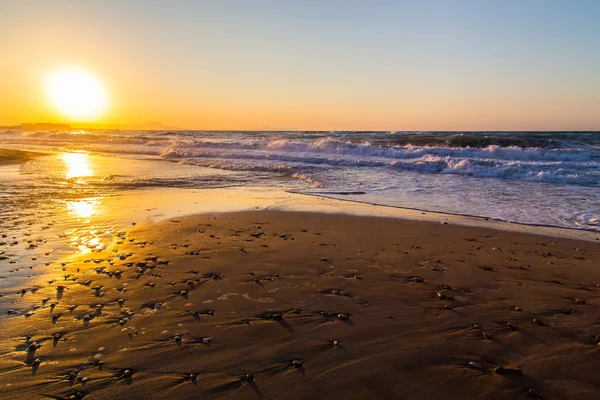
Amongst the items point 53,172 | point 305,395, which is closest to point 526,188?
point 305,395

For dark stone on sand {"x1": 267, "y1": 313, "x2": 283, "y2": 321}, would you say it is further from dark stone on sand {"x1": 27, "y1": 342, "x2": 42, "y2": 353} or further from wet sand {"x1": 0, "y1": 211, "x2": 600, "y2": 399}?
dark stone on sand {"x1": 27, "y1": 342, "x2": 42, "y2": 353}

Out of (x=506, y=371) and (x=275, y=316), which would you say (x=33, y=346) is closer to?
(x=275, y=316)

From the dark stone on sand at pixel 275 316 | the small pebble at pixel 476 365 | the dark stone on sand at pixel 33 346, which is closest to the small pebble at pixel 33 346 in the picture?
the dark stone on sand at pixel 33 346

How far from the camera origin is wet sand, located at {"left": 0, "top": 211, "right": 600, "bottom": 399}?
288 centimetres

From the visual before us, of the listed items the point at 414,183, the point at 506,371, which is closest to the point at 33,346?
the point at 506,371

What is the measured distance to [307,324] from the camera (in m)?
3.72

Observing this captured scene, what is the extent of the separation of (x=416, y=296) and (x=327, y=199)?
263 inches

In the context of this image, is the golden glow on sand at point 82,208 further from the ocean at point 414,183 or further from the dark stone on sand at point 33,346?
the dark stone on sand at point 33,346

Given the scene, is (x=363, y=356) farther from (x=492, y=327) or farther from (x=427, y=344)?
(x=492, y=327)

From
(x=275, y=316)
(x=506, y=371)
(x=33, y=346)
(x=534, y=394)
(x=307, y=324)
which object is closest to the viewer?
(x=534, y=394)

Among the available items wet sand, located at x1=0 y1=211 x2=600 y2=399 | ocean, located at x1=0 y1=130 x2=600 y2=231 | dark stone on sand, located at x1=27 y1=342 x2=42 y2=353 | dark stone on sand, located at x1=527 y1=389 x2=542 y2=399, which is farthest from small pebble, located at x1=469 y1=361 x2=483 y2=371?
ocean, located at x1=0 y1=130 x2=600 y2=231

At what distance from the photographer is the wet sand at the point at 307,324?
2.88 metres

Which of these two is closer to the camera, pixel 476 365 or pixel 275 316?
pixel 476 365

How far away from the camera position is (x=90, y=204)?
9.58 metres
